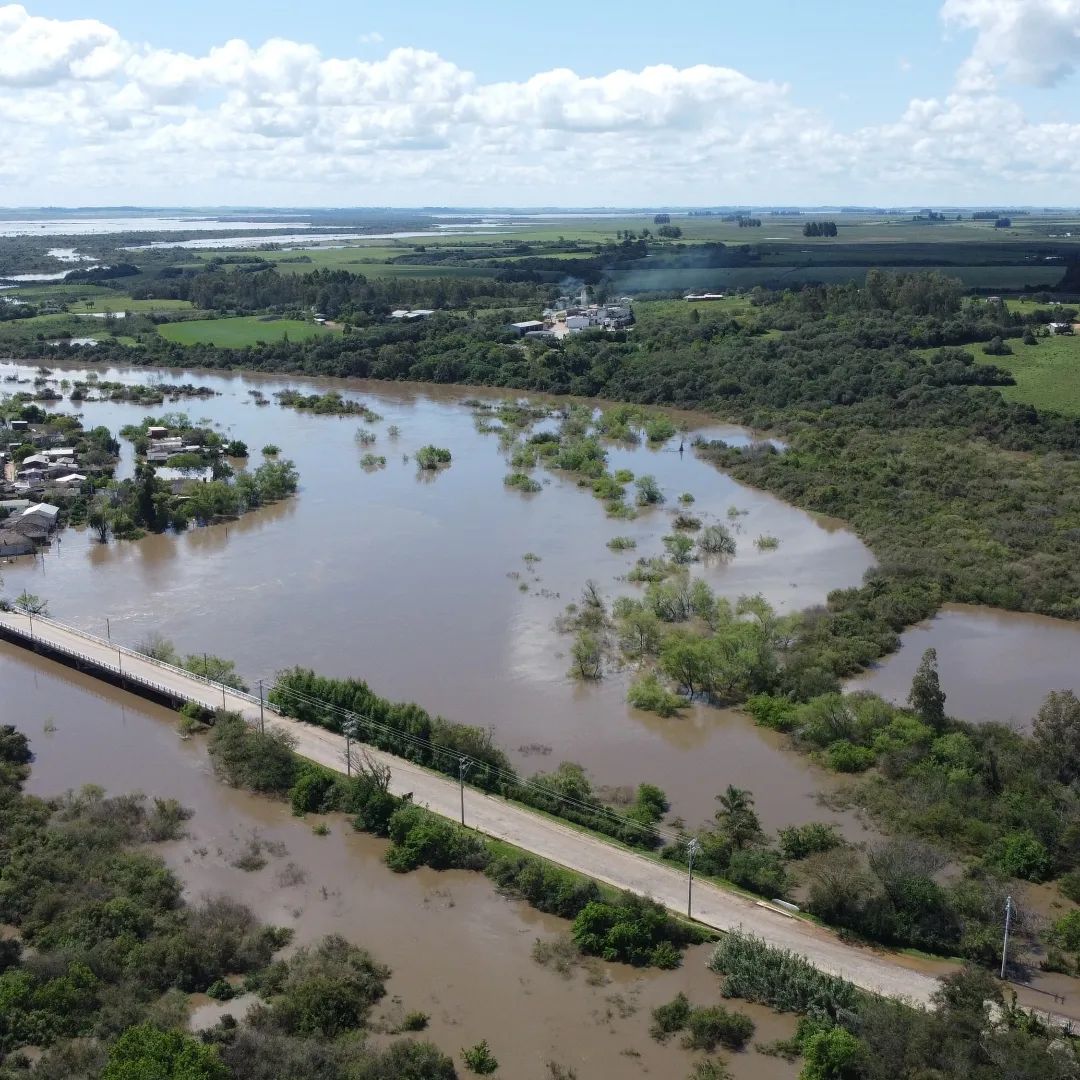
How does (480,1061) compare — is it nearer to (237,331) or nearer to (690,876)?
(690,876)

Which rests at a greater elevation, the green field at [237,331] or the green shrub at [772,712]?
the green field at [237,331]

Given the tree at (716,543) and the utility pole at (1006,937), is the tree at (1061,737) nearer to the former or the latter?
the utility pole at (1006,937)

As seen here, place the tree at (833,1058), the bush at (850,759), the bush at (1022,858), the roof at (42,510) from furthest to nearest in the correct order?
the roof at (42,510)
the bush at (850,759)
the bush at (1022,858)
the tree at (833,1058)

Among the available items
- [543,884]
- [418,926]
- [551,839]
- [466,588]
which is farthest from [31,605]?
[543,884]

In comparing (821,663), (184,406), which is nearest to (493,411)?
(184,406)

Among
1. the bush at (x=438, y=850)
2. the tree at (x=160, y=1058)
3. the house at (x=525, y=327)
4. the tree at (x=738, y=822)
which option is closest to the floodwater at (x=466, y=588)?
the tree at (x=738, y=822)

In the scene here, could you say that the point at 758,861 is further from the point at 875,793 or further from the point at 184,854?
the point at 184,854

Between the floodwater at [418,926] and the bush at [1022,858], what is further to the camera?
the bush at [1022,858]
